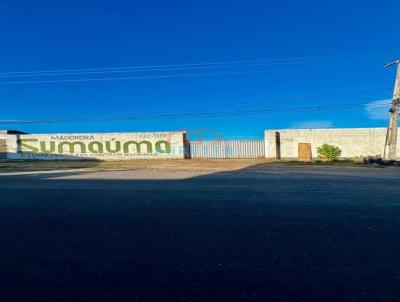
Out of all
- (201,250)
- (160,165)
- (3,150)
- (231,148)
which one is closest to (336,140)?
(231,148)

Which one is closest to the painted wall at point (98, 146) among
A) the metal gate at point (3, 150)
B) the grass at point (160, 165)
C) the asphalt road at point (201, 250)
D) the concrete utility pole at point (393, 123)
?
the metal gate at point (3, 150)

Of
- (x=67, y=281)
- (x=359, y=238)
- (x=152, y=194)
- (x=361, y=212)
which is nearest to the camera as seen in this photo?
(x=67, y=281)

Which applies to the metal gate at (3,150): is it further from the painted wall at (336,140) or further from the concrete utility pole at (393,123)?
the concrete utility pole at (393,123)

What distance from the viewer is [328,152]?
2212 centimetres

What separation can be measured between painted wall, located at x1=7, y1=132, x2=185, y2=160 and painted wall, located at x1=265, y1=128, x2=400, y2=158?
9.60 meters

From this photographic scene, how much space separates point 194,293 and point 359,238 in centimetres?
237

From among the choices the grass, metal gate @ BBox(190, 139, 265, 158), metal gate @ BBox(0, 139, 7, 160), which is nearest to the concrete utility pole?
the grass

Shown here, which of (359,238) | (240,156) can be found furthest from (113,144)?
(359,238)

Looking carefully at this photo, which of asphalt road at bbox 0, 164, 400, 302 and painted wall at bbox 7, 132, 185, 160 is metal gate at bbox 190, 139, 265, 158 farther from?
asphalt road at bbox 0, 164, 400, 302

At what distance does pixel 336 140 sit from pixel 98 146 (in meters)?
23.3

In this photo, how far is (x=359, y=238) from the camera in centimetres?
325

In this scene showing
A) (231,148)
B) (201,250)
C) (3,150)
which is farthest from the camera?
(3,150)

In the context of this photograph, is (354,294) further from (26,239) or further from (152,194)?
(152,194)

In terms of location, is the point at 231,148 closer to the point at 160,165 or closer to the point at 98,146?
the point at 160,165
